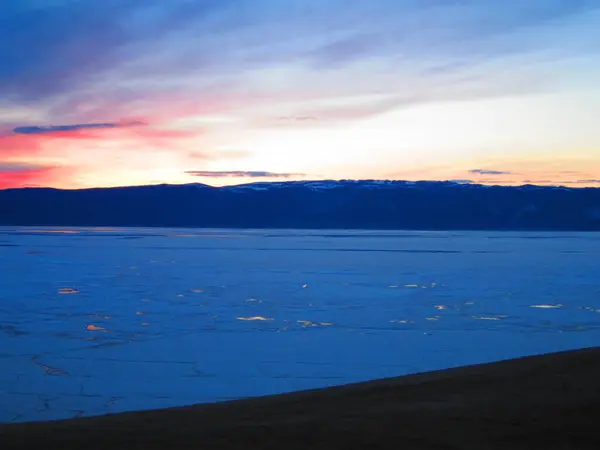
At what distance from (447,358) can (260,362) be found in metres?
1.79

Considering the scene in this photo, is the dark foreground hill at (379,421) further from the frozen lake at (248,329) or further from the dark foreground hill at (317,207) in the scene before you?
the dark foreground hill at (317,207)

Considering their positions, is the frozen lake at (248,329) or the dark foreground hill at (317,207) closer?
the frozen lake at (248,329)

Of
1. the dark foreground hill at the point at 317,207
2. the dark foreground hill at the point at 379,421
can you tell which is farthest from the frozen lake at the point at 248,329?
the dark foreground hill at the point at 317,207

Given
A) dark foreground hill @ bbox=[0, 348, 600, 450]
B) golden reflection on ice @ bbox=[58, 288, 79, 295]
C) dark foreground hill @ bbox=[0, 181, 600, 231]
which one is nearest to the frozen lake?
golden reflection on ice @ bbox=[58, 288, 79, 295]

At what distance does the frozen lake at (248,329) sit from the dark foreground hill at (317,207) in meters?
80.7

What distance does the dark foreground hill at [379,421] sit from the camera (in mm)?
3660

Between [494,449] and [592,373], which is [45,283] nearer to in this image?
[592,373]

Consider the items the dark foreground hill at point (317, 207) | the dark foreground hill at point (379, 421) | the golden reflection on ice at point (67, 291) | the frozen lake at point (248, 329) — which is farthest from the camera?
the dark foreground hill at point (317, 207)

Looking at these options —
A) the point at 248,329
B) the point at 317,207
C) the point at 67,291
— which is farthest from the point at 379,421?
the point at 317,207

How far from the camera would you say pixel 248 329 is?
834 centimetres

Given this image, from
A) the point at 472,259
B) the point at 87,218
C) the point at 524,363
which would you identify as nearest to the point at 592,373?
the point at 524,363

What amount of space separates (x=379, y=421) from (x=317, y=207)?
341ft

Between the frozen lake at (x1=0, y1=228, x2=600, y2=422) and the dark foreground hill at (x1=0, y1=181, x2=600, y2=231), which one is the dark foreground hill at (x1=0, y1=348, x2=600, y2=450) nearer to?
the frozen lake at (x1=0, y1=228, x2=600, y2=422)

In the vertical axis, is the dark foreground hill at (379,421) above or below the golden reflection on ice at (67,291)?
below
